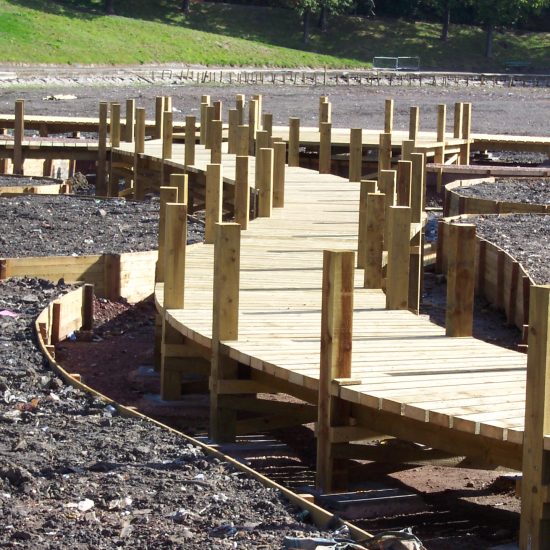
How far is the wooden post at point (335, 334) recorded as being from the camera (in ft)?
29.9

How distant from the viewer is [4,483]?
8547mm

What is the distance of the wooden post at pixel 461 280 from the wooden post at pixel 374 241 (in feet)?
6.23

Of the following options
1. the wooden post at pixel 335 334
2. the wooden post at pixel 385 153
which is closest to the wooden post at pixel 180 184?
the wooden post at pixel 335 334

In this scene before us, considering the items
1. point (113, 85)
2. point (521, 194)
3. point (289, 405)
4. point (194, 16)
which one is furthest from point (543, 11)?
point (289, 405)

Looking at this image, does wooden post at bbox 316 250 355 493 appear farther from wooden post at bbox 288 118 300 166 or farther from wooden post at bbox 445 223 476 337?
wooden post at bbox 288 118 300 166

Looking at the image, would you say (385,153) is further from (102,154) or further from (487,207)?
(102,154)

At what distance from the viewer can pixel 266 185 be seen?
56.2ft

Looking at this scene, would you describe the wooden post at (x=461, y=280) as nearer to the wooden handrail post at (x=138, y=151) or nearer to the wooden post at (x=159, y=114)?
the wooden handrail post at (x=138, y=151)

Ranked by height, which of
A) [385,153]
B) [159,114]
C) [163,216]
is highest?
[159,114]

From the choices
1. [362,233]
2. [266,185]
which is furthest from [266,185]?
[362,233]

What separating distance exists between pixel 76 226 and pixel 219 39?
179 ft

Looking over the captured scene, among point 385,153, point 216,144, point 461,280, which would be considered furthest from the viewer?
point 216,144

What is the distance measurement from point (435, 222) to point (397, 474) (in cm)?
1257

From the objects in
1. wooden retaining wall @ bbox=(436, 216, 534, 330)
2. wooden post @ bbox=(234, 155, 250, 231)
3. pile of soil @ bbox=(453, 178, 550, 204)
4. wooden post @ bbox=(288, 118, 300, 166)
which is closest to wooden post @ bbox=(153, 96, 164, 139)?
wooden post @ bbox=(288, 118, 300, 166)
